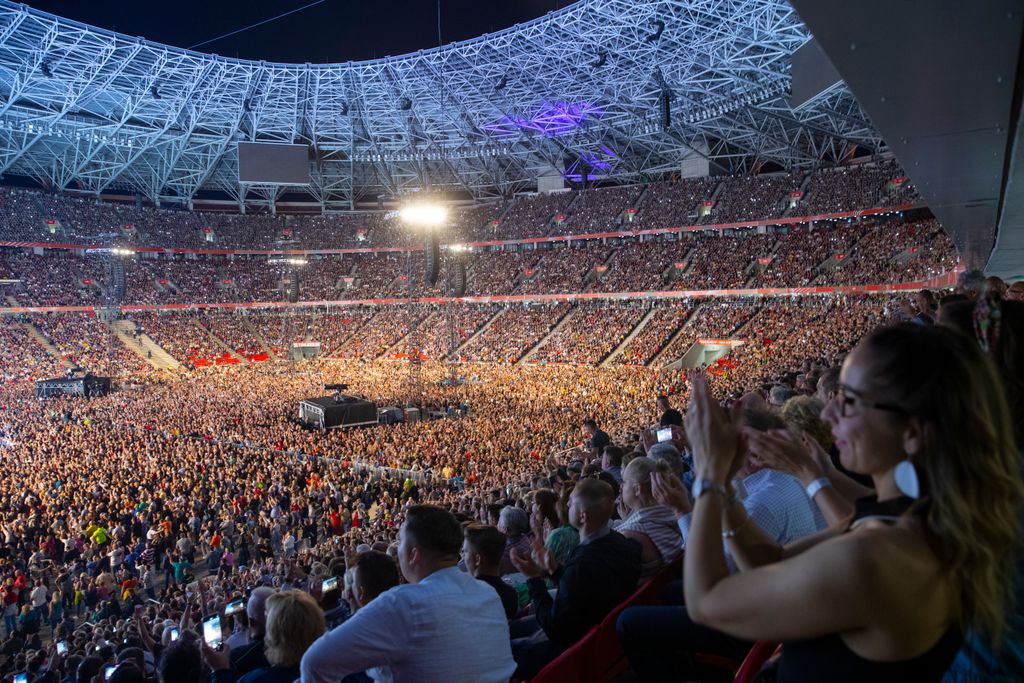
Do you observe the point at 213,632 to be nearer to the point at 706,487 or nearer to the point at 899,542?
the point at 706,487

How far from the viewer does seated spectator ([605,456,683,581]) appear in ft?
12.1

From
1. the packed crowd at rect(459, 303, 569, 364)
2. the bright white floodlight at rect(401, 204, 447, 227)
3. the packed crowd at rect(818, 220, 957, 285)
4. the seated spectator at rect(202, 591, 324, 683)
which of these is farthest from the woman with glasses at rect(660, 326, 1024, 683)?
the packed crowd at rect(459, 303, 569, 364)

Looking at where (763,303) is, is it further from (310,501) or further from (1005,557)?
(1005,557)

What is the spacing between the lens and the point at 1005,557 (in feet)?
4.62

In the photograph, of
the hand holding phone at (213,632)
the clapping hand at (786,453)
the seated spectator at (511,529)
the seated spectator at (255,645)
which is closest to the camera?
the clapping hand at (786,453)

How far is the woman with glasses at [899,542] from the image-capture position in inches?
50.7

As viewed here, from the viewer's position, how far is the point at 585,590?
319 centimetres

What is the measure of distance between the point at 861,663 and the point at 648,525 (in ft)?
7.96

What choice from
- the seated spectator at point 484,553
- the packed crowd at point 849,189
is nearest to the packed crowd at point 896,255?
the packed crowd at point 849,189

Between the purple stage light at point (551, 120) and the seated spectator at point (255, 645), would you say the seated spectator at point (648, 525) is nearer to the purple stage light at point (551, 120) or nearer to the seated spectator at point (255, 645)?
the seated spectator at point (255, 645)

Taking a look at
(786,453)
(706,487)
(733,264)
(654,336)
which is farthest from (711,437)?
(733,264)

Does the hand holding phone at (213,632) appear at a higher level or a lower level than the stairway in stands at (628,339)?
lower

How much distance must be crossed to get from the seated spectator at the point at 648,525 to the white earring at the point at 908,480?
7.04 ft

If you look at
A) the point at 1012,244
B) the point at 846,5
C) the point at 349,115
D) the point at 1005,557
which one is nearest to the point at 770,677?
the point at 1005,557
